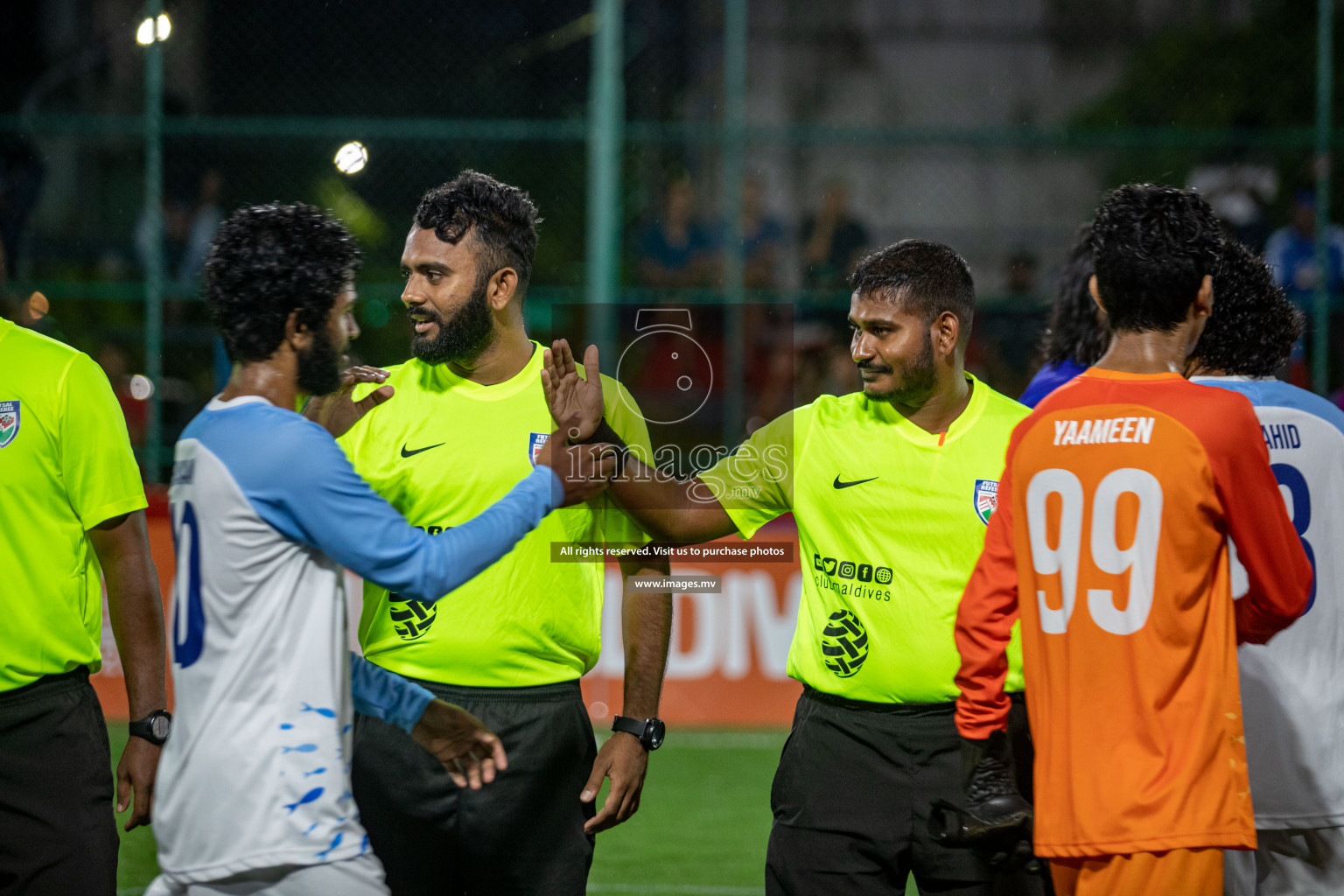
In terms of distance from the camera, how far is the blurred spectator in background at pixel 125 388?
9398 millimetres

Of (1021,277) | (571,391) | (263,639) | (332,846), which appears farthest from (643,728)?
(1021,277)

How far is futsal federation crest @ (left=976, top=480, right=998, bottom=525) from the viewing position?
359 cm

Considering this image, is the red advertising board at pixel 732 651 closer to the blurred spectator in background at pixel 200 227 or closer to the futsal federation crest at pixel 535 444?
the blurred spectator in background at pixel 200 227

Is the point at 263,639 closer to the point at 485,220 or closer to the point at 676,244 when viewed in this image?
the point at 485,220

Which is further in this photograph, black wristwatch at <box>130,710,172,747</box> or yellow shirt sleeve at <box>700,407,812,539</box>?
yellow shirt sleeve at <box>700,407,812,539</box>

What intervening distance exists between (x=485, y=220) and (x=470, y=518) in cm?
84

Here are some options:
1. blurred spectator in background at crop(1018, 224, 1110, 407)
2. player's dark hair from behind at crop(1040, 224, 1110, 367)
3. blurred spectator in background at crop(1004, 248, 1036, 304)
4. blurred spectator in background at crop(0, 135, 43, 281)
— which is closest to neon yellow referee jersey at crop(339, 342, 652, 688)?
blurred spectator in background at crop(1018, 224, 1110, 407)

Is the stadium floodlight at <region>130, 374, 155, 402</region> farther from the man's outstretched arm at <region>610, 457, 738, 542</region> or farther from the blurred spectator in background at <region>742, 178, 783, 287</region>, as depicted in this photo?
→ the man's outstretched arm at <region>610, 457, 738, 542</region>

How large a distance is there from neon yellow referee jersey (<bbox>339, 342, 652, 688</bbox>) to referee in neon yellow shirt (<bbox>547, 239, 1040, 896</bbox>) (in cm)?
26

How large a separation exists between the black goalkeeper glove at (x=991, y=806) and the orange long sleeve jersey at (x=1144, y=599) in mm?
105

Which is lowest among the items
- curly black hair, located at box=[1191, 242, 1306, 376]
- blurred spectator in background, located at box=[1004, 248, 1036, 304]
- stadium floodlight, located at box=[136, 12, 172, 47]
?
curly black hair, located at box=[1191, 242, 1306, 376]

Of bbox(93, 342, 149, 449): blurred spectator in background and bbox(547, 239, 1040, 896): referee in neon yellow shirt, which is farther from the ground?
bbox(93, 342, 149, 449): blurred spectator in background

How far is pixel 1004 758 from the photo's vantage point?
3189mm

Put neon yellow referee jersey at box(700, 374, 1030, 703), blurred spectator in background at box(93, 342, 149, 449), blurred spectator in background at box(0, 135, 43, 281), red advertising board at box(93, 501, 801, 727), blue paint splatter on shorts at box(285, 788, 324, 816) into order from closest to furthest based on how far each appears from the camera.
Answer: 1. blue paint splatter on shorts at box(285, 788, 324, 816)
2. neon yellow referee jersey at box(700, 374, 1030, 703)
3. red advertising board at box(93, 501, 801, 727)
4. blurred spectator in background at box(93, 342, 149, 449)
5. blurred spectator in background at box(0, 135, 43, 281)
